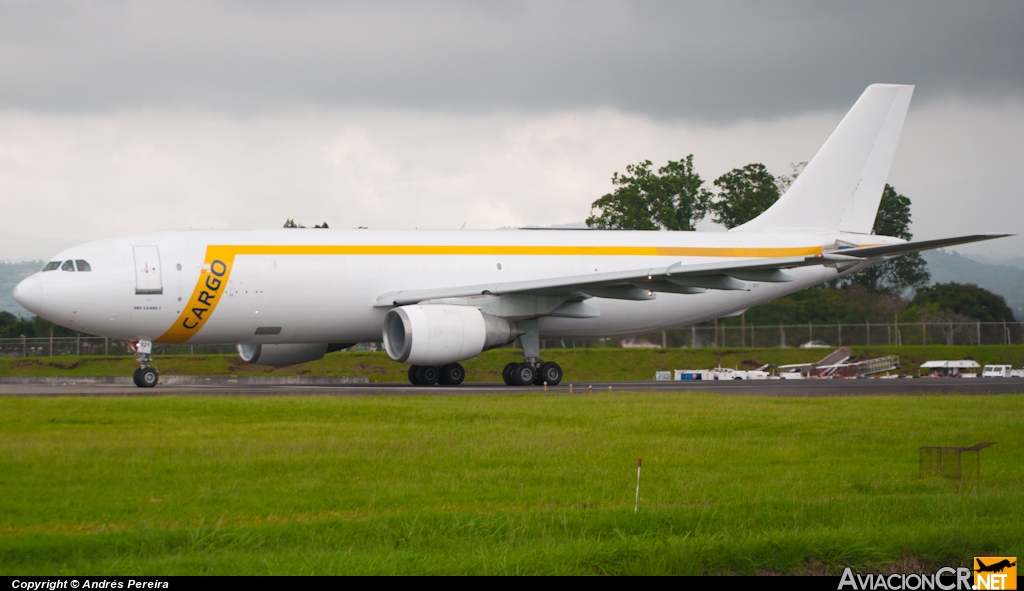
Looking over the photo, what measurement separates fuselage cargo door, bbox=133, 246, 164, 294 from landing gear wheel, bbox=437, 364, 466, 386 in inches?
300

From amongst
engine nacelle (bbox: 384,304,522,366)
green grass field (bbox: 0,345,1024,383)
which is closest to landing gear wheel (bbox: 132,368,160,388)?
engine nacelle (bbox: 384,304,522,366)

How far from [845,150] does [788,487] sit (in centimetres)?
2427

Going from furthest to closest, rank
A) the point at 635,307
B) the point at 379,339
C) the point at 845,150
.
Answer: the point at 845,150
the point at 635,307
the point at 379,339

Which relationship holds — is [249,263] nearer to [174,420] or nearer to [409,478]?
[174,420]

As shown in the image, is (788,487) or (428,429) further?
(428,429)

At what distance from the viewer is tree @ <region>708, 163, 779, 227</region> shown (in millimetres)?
73188

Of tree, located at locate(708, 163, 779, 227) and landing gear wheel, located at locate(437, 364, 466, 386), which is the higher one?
tree, located at locate(708, 163, 779, 227)

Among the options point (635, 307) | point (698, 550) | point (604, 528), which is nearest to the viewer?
point (698, 550)

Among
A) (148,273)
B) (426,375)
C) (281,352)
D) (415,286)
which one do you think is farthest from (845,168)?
(148,273)

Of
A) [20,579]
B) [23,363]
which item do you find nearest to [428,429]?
[20,579]

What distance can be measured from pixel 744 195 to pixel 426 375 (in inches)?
2032

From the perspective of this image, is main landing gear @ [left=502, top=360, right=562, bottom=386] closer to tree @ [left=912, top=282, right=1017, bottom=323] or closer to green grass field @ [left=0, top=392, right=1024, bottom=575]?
green grass field @ [left=0, top=392, right=1024, bottom=575]

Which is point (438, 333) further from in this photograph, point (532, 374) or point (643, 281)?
point (643, 281)

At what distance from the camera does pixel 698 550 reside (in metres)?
7.16
